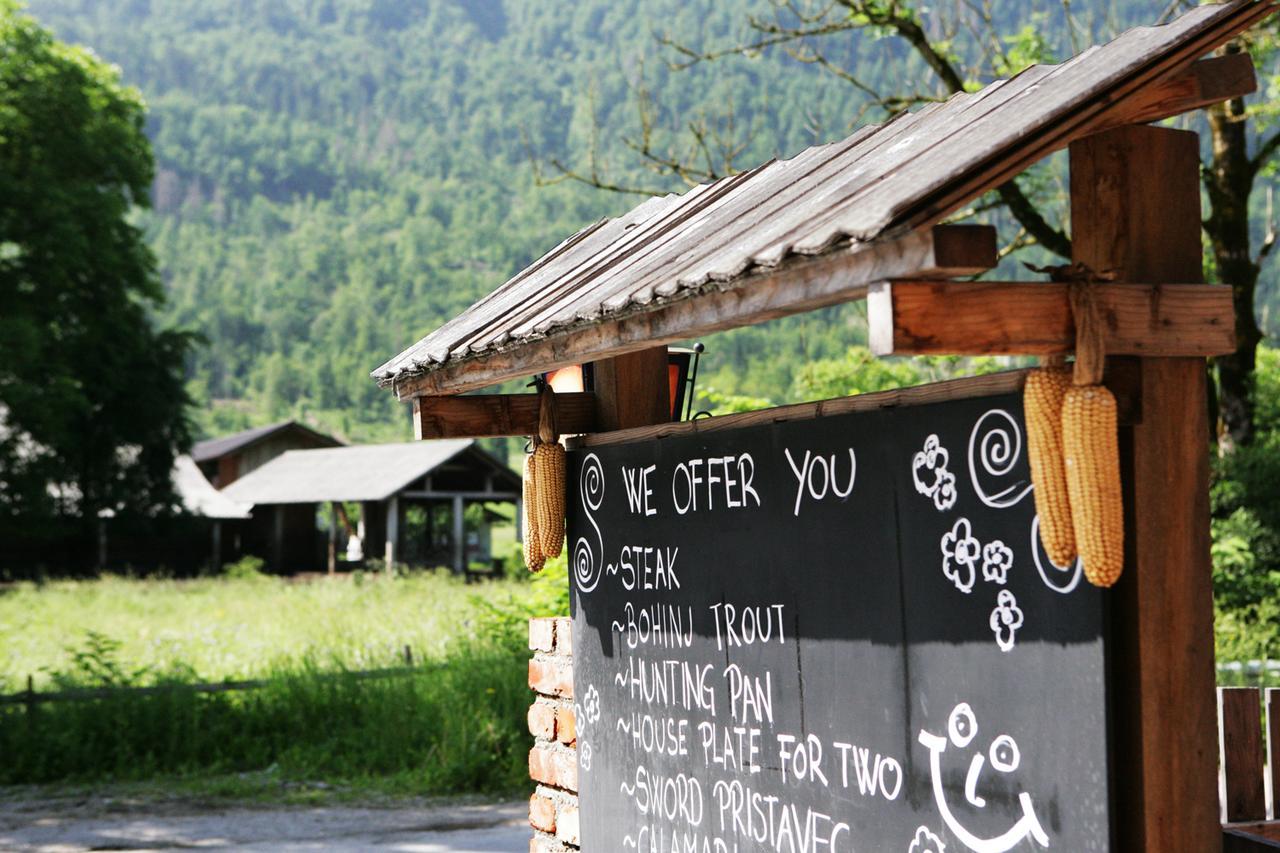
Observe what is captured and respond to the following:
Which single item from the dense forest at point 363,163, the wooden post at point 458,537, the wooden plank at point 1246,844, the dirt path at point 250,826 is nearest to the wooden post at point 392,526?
the wooden post at point 458,537

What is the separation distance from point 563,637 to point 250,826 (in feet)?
19.2

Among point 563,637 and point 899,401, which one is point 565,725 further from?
point 899,401

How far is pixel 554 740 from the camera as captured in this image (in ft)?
15.1

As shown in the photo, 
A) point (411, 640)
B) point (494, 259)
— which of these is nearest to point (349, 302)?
point (494, 259)

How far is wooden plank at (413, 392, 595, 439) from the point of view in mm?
4199

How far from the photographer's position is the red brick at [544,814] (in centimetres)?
459

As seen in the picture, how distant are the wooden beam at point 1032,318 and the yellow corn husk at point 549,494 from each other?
2098mm

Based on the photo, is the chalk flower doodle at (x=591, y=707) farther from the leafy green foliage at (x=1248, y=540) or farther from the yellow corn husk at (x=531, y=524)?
the leafy green foliage at (x=1248, y=540)

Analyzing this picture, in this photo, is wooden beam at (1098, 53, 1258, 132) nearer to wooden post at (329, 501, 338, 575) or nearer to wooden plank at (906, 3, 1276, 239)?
wooden plank at (906, 3, 1276, 239)

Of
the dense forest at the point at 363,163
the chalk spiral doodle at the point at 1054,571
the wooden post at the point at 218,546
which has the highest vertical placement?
the dense forest at the point at 363,163

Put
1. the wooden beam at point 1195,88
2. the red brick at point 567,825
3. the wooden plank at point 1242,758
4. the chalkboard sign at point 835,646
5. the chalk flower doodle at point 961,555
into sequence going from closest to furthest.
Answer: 1. the wooden beam at point 1195,88
2. the chalkboard sign at point 835,646
3. the chalk flower doodle at point 961,555
4. the wooden plank at point 1242,758
5. the red brick at point 567,825

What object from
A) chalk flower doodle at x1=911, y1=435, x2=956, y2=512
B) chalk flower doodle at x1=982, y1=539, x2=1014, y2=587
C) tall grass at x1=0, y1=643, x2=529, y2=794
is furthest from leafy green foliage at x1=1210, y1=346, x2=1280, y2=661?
chalk flower doodle at x1=982, y1=539, x2=1014, y2=587

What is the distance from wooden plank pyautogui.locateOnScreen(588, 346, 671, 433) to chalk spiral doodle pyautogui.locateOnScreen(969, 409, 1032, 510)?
1730mm

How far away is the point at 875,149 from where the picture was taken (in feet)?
9.80
